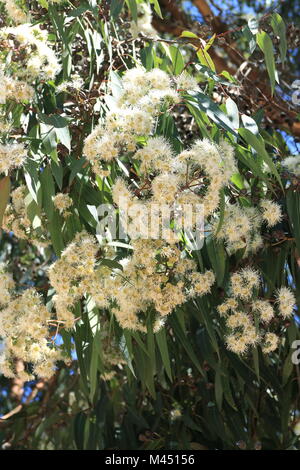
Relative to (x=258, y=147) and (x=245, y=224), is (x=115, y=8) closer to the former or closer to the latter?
(x=258, y=147)

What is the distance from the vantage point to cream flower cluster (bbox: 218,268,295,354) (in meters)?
1.82

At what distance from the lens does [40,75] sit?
1860 mm

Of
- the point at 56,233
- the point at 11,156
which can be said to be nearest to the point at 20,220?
the point at 56,233

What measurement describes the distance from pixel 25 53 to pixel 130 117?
0.38m

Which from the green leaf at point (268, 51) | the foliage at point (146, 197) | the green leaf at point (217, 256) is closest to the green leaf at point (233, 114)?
the foliage at point (146, 197)

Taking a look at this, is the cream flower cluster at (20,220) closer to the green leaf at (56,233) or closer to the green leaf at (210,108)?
the green leaf at (56,233)

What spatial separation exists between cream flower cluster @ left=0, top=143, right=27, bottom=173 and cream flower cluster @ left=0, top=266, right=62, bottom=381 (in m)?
0.33

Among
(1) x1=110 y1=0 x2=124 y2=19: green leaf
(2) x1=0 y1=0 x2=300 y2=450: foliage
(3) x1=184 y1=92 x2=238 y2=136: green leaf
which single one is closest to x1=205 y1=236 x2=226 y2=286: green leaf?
(2) x1=0 y1=0 x2=300 y2=450: foliage

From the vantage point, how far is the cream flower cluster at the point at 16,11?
192 cm

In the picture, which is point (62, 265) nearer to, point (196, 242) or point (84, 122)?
point (196, 242)

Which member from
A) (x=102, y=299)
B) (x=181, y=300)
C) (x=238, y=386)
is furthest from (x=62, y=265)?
(x=238, y=386)

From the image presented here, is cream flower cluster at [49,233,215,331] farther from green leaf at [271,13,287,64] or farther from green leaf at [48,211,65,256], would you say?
green leaf at [271,13,287,64]

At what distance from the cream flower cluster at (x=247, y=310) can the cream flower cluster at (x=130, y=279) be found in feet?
0.39

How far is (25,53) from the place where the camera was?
5.96 feet
